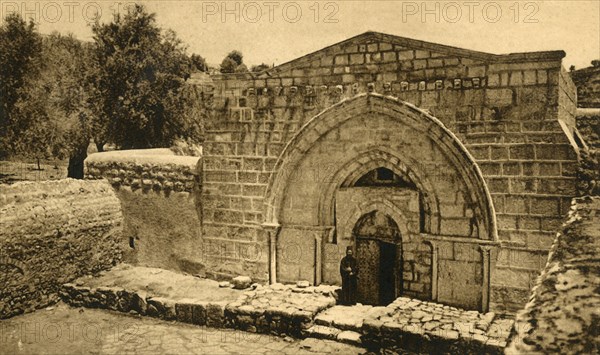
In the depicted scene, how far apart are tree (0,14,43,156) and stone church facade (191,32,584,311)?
13.6 m

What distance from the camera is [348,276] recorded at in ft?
31.1

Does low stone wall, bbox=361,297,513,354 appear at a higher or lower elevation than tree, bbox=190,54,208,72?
lower

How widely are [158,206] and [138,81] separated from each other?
1179cm

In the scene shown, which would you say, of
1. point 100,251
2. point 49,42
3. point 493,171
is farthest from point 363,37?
point 49,42

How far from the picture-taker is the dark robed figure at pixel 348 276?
9461mm

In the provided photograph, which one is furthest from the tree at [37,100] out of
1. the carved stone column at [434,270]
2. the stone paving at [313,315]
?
the carved stone column at [434,270]

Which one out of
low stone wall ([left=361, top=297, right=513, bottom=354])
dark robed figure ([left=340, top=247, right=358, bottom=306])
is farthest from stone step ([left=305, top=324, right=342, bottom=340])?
dark robed figure ([left=340, top=247, right=358, bottom=306])

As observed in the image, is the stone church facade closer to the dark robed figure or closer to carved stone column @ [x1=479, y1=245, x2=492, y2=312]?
carved stone column @ [x1=479, y1=245, x2=492, y2=312]

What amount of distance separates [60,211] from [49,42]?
17.7m

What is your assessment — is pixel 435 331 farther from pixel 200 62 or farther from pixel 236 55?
pixel 236 55

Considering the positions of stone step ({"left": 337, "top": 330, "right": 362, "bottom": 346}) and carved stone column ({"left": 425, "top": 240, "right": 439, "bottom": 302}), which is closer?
stone step ({"left": 337, "top": 330, "right": 362, "bottom": 346})

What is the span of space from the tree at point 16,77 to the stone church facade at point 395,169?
13634 millimetres

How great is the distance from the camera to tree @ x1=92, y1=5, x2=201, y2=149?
20609 millimetres

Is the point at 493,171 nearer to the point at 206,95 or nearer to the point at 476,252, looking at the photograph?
the point at 476,252
